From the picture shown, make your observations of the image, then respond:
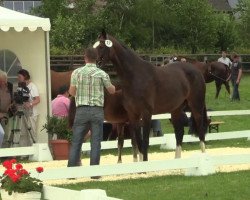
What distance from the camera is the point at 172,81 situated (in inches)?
541

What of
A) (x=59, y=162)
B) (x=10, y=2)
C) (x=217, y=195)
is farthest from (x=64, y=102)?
(x=10, y=2)

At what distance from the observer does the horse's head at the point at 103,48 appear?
41.4ft

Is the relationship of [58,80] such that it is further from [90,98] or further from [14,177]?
[14,177]

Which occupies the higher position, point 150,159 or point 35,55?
point 35,55

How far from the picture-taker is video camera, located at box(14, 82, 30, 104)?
15.8 m

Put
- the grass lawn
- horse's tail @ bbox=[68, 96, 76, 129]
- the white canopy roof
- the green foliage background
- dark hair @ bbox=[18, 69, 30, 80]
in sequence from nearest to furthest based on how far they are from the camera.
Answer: the grass lawn → horse's tail @ bbox=[68, 96, 76, 129] → the white canopy roof → dark hair @ bbox=[18, 69, 30, 80] → the green foliage background

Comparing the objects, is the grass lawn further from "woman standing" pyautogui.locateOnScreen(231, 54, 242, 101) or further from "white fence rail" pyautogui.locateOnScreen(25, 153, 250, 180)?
"woman standing" pyautogui.locateOnScreen(231, 54, 242, 101)

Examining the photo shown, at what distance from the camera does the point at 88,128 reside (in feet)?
38.6

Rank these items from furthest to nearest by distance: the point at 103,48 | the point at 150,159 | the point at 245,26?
the point at 245,26, the point at 150,159, the point at 103,48

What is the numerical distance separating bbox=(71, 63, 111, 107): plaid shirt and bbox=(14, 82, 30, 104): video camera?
14.3 feet

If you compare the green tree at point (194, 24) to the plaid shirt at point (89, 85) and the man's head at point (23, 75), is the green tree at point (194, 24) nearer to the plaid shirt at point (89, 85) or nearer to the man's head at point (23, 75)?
the man's head at point (23, 75)

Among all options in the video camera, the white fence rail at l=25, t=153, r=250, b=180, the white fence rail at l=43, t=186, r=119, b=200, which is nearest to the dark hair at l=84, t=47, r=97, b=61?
the white fence rail at l=25, t=153, r=250, b=180

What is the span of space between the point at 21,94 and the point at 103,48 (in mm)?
3614

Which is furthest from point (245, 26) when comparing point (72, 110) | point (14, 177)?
point (14, 177)
